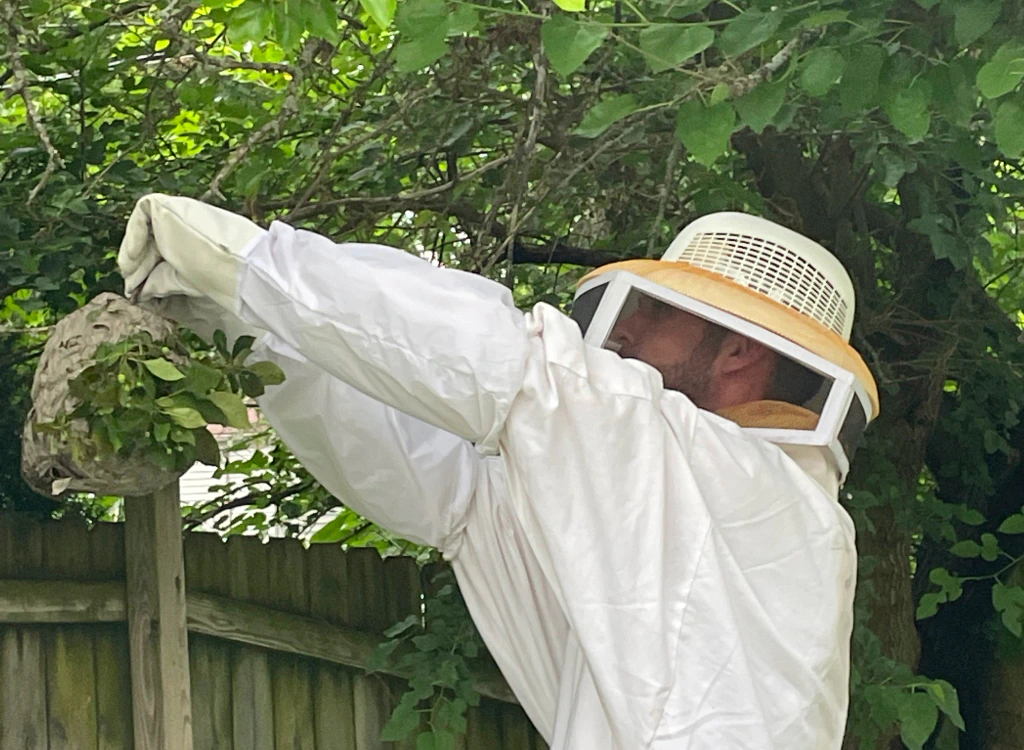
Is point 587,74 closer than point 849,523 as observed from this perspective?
No

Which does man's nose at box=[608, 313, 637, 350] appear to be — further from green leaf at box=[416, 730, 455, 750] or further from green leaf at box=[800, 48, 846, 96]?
green leaf at box=[416, 730, 455, 750]

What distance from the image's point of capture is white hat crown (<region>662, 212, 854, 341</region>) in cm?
243

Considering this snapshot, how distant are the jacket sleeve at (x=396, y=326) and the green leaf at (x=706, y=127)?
417 mm

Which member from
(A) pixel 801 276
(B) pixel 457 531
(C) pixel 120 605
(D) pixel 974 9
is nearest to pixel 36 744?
(C) pixel 120 605

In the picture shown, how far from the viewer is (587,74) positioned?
3.39m

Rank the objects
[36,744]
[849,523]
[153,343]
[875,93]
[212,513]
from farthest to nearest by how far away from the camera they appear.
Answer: [212,513]
[36,744]
[849,523]
[875,93]
[153,343]

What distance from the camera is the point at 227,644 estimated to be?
3688mm

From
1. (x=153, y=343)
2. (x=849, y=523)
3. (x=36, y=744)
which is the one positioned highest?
(x=153, y=343)

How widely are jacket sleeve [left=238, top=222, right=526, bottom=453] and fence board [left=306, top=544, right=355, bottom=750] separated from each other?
1943 mm

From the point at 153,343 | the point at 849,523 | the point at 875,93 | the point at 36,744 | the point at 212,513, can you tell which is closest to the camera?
the point at 153,343

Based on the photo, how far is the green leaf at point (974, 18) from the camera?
6.74 ft

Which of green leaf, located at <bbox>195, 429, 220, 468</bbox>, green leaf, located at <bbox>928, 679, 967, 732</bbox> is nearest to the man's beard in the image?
green leaf, located at <bbox>195, 429, 220, 468</bbox>

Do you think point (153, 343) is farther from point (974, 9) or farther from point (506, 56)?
point (506, 56)

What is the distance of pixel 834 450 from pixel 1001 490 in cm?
226
